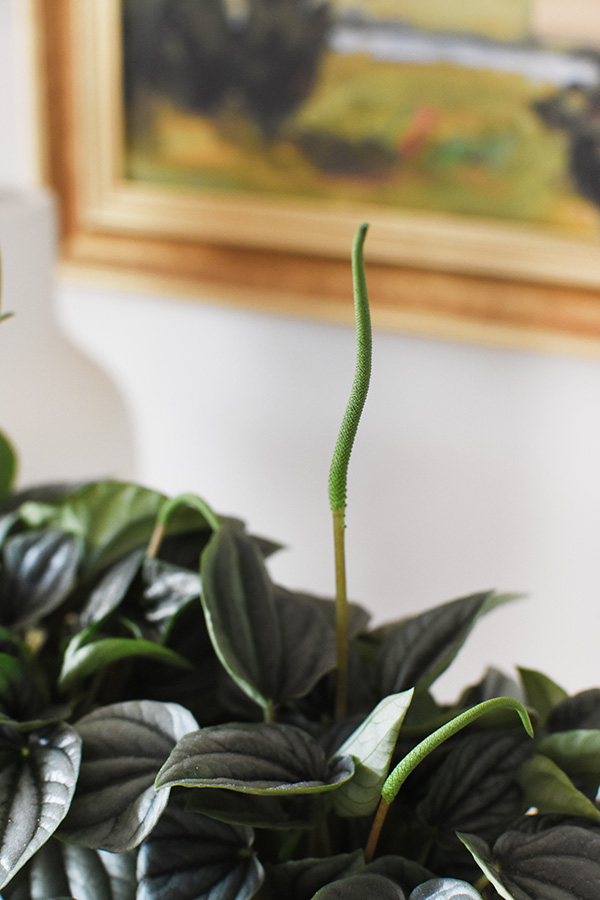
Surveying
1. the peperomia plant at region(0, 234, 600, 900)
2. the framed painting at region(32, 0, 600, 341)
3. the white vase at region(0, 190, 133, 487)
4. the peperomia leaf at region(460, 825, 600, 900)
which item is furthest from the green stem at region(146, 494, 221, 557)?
the framed painting at region(32, 0, 600, 341)

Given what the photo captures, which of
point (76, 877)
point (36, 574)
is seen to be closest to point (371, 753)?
point (76, 877)

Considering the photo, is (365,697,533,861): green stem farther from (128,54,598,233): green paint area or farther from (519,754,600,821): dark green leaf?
(128,54,598,233): green paint area

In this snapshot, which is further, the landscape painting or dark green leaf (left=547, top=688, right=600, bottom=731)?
the landscape painting

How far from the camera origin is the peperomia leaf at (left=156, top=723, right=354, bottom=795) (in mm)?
317

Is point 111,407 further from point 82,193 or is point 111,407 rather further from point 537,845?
point 537,845

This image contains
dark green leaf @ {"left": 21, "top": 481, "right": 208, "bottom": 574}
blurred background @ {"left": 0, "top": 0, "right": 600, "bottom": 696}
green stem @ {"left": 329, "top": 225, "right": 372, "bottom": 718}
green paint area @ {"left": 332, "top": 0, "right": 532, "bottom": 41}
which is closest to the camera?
green stem @ {"left": 329, "top": 225, "right": 372, "bottom": 718}

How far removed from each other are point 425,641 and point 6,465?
1.09 ft

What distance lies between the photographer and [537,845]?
1.12 ft

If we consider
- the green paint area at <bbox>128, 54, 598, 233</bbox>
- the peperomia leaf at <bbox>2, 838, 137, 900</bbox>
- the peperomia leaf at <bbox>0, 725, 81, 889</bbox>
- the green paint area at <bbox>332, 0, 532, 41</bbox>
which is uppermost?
the green paint area at <bbox>332, 0, 532, 41</bbox>

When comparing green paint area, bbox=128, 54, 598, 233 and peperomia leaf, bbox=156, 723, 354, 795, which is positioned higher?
green paint area, bbox=128, 54, 598, 233

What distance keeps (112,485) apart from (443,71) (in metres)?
0.56

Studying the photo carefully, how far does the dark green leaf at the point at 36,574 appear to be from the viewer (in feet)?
1.57

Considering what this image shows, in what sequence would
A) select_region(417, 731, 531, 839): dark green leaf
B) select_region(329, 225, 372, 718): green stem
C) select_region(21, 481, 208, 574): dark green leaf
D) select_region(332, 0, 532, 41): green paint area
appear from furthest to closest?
1. select_region(332, 0, 532, 41): green paint area
2. select_region(21, 481, 208, 574): dark green leaf
3. select_region(417, 731, 531, 839): dark green leaf
4. select_region(329, 225, 372, 718): green stem

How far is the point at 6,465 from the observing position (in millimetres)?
589
